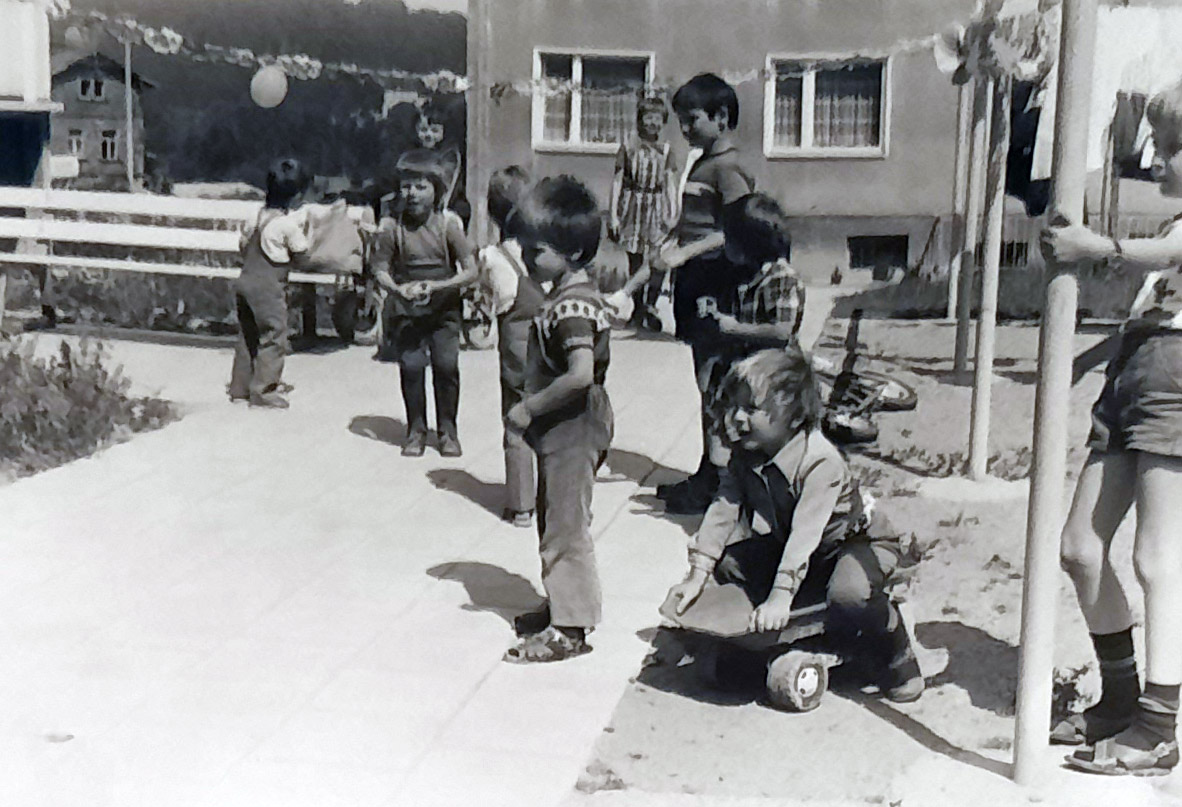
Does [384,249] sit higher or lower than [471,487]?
higher

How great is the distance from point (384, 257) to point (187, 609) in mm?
1027

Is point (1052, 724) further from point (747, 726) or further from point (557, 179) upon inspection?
point (557, 179)

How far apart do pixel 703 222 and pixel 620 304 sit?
28 cm

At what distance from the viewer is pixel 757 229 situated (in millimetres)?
3625

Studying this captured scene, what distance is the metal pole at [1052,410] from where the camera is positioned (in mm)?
2729

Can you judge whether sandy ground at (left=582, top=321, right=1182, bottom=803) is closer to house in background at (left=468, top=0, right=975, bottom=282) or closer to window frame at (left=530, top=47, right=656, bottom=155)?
house in background at (left=468, top=0, right=975, bottom=282)

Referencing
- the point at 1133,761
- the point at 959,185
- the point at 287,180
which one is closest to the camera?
the point at 1133,761

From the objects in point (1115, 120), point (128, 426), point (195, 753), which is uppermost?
point (1115, 120)

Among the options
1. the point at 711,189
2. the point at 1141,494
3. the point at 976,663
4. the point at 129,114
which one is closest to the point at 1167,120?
the point at 1141,494

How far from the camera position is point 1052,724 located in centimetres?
311

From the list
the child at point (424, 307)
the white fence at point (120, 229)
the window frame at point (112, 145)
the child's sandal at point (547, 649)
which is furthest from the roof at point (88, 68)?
the child's sandal at point (547, 649)

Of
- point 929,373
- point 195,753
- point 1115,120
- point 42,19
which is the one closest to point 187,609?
point 195,753

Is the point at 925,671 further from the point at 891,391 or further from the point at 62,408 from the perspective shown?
the point at 62,408

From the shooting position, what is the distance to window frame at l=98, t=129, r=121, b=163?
3.85 meters
